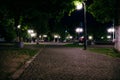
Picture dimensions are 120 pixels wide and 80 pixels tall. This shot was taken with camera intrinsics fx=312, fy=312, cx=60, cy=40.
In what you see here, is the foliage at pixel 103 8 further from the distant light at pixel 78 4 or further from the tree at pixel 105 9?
the distant light at pixel 78 4

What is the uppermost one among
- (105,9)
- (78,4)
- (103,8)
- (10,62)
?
(78,4)

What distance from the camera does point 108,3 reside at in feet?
111

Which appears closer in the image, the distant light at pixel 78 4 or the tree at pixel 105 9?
the tree at pixel 105 9

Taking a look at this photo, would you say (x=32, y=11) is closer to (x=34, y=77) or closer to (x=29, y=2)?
(x=29, y=2)

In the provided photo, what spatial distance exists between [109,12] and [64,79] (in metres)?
25.3

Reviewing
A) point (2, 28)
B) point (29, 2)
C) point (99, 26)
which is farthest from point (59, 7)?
point (99, 26)

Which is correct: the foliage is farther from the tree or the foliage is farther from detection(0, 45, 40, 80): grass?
detection(0, 45, 40, 80): grass

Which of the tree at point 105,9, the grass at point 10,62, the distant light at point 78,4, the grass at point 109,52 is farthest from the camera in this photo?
the distant light at point 78,4

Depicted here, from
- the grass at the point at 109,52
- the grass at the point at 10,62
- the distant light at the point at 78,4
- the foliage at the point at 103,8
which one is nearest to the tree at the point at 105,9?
the foliage at the point at 103,8

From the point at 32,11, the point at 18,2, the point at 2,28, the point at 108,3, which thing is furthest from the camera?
the point at 2,28

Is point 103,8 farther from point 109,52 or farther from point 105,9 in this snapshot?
point 109,52

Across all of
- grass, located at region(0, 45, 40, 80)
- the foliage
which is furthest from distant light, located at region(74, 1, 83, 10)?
grass, located at region(0, 45, 40, 80)

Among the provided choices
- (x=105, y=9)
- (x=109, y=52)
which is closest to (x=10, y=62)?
(x=109, y=52)

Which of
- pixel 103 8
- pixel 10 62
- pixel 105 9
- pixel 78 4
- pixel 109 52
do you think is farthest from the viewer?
pixel 78 4
